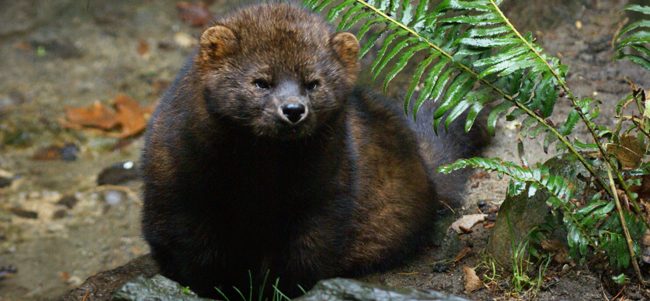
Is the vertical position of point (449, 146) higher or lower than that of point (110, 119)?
higher

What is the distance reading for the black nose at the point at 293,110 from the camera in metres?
3.62

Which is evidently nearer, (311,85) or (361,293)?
(361,293)

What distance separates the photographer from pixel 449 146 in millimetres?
5875

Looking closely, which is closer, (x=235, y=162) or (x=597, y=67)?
(x=235, y=162)

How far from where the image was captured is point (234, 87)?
388 centimetres

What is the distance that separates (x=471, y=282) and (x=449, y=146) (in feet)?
5.92

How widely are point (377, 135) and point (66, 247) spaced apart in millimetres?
3712

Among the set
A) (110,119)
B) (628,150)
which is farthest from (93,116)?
(628,150)

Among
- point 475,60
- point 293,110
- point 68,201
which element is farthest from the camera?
point 68,201

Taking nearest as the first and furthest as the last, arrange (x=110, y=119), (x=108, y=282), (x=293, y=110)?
(x=293, y=110)
(x=108, y=282)
(x=110, y=119)

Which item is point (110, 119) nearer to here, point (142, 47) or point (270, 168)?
point (142, 47)

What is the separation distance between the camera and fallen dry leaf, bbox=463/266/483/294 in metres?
4.34

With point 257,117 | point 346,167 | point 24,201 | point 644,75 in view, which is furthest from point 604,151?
point 24,201

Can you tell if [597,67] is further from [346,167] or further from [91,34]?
[91,34]
